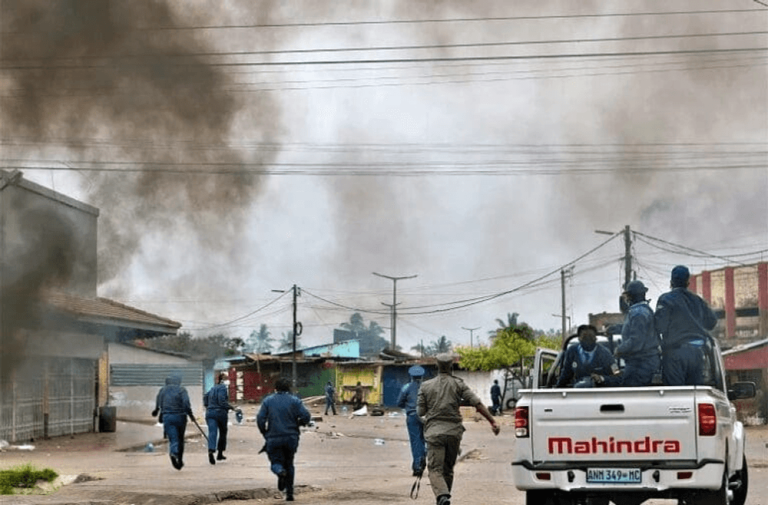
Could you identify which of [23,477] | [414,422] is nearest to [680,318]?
[414,422]

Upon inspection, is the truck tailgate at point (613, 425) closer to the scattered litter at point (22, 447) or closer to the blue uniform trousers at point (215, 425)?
the blue uniform trousers at point (215, 425)

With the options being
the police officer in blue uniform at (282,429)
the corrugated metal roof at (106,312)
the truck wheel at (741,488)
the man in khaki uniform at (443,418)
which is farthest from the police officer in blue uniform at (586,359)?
the corrugated metal roof at (106,312)

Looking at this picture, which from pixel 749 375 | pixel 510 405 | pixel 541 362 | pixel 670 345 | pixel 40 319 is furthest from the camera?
pixel 510 405

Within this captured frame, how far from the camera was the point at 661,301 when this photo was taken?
10.4 m

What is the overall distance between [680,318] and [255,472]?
9.45 metres

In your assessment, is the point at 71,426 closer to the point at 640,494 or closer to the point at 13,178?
the point at 13,178

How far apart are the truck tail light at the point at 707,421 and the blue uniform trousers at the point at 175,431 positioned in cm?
1091

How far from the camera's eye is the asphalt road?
13758 millimetres

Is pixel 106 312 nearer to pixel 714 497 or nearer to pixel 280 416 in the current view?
pixel 280 416

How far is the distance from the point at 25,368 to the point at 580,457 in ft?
59.1

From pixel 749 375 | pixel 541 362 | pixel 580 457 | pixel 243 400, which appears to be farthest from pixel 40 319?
pixel 243 400

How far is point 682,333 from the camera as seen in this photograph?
1027 cm

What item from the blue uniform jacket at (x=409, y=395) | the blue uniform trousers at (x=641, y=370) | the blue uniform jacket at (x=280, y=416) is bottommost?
the blue uniform jacket at (x=280, y=416)

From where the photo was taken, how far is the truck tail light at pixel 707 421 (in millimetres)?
8992
